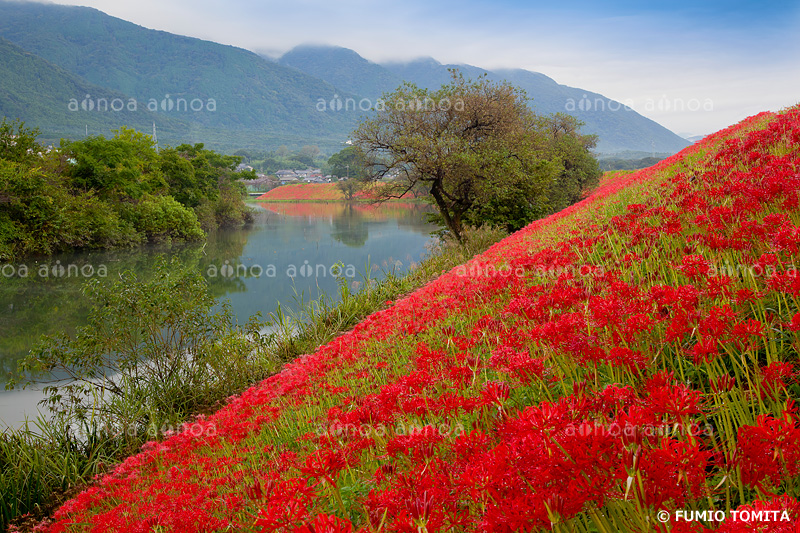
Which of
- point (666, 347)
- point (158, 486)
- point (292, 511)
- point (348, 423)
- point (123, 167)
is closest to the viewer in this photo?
point (292, 511)

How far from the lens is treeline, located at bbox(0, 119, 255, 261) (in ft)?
78.1

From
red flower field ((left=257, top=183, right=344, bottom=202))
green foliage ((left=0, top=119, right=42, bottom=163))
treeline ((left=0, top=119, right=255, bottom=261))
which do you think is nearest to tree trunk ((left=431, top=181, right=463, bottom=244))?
treeline ((left=0, top=119, right=255, bottom=261))

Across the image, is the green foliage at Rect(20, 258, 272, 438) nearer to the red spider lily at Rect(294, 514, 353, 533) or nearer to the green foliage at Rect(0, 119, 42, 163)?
the red spider lily at Rect(294, 514, 353, 533)

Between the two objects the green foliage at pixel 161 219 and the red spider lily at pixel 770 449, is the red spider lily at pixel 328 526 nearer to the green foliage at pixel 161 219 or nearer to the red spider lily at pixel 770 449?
the red spider lily at pixel 770 449

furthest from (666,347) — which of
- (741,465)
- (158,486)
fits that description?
(158,486)

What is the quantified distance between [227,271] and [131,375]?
1690 centimetres

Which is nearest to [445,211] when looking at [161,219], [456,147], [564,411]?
[456,147]

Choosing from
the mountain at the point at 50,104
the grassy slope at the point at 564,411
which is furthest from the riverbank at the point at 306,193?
the mountain at the point at 50,104

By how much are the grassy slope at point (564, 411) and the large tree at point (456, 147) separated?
16.2 metres

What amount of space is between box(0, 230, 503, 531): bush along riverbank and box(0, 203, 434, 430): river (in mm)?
2079

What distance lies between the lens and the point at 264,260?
1113 inches

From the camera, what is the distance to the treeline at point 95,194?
2380 cm

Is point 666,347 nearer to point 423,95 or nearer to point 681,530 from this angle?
point 681,530

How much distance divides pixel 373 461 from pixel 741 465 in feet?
5.83
